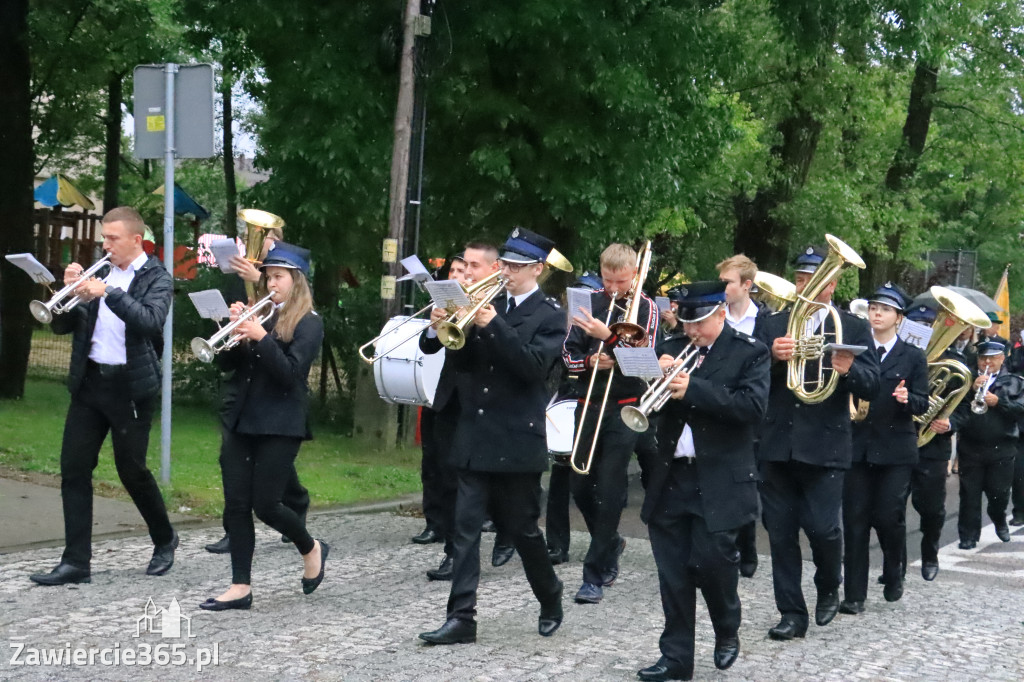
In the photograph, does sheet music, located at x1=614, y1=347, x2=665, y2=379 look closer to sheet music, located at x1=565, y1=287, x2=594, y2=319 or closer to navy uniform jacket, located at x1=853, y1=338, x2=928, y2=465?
sheet music, located at x1=565, y1=287, x2=594, y2=319

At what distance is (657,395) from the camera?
6242 millimetres

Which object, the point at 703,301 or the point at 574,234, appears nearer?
the point at 703,301

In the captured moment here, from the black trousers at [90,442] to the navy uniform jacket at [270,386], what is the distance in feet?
2.60

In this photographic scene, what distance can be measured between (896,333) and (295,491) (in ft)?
12.4

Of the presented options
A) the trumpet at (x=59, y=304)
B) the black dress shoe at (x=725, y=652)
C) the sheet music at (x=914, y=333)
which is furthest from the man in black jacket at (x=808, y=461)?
the trumpet at (x=59, y=304)

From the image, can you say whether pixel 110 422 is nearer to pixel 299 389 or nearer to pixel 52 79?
pixel 299 389

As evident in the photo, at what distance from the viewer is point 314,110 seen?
14.8m

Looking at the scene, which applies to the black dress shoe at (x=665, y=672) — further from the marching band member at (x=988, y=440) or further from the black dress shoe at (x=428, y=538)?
the marching band member at (x=988, y=440)

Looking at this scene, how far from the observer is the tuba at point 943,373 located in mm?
→ 9273

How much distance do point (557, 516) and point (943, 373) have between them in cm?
291

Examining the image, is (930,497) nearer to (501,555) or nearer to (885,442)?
(885,442)

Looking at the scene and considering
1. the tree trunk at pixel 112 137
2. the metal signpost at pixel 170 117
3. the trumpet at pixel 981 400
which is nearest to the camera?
the metal signpost at pixel 170 117

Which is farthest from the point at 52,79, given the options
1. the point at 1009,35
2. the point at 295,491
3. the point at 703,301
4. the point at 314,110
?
the point at 1009,35

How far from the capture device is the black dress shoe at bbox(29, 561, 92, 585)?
25.3 feet
